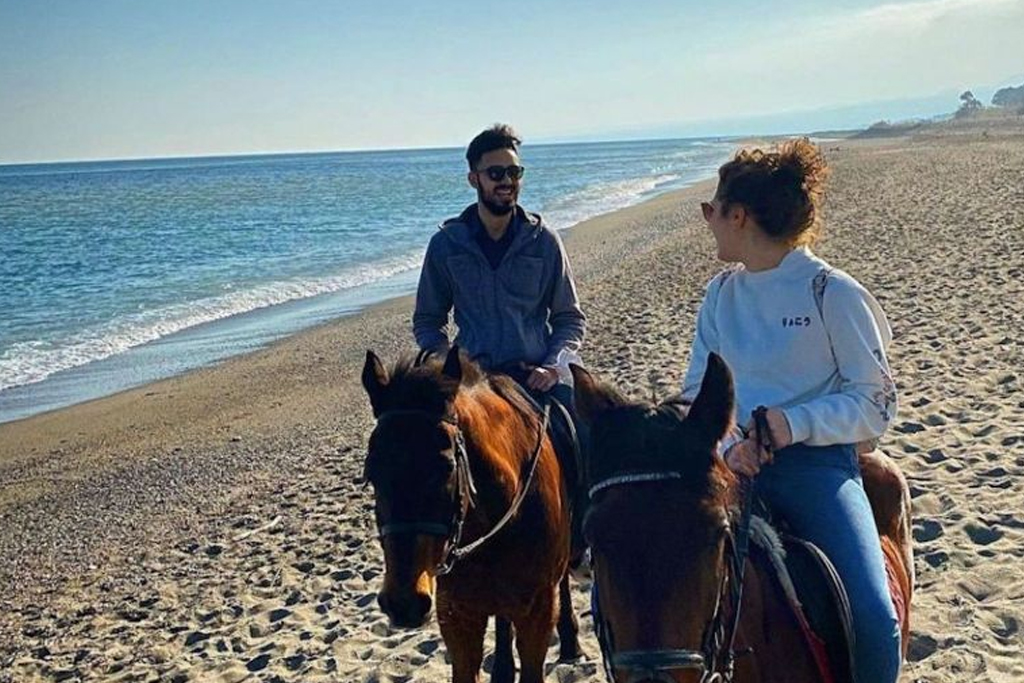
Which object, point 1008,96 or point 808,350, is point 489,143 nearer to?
point 808,350

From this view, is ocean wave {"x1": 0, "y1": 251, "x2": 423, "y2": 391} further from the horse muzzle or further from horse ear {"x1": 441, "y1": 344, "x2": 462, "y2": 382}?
the horse muzzle

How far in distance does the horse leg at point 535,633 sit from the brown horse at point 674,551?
1.73m

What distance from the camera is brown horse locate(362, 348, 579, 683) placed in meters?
3.22

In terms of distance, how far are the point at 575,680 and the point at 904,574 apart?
7.70ft

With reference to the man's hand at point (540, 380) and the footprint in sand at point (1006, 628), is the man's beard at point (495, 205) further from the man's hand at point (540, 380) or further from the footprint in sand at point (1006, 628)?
the footprint in sand at point (1006, 628)

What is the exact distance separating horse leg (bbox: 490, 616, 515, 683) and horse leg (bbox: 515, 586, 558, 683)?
39 cm

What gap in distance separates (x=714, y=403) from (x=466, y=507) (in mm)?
1467

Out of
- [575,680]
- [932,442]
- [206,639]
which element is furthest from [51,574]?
[932,442]

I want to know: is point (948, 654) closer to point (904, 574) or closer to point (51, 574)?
point (904, 574)

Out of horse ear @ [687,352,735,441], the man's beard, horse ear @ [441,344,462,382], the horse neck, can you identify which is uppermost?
the man's beard

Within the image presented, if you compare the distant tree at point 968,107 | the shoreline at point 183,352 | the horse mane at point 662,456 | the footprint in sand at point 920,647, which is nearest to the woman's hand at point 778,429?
the horse mane at point 662,456

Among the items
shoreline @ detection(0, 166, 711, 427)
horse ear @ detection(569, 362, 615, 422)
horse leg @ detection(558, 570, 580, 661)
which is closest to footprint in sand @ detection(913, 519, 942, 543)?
horse leg @ detection(558, 570, 580, 661)

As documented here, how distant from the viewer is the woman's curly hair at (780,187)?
282 centimetres

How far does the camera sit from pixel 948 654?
4.80 metres
